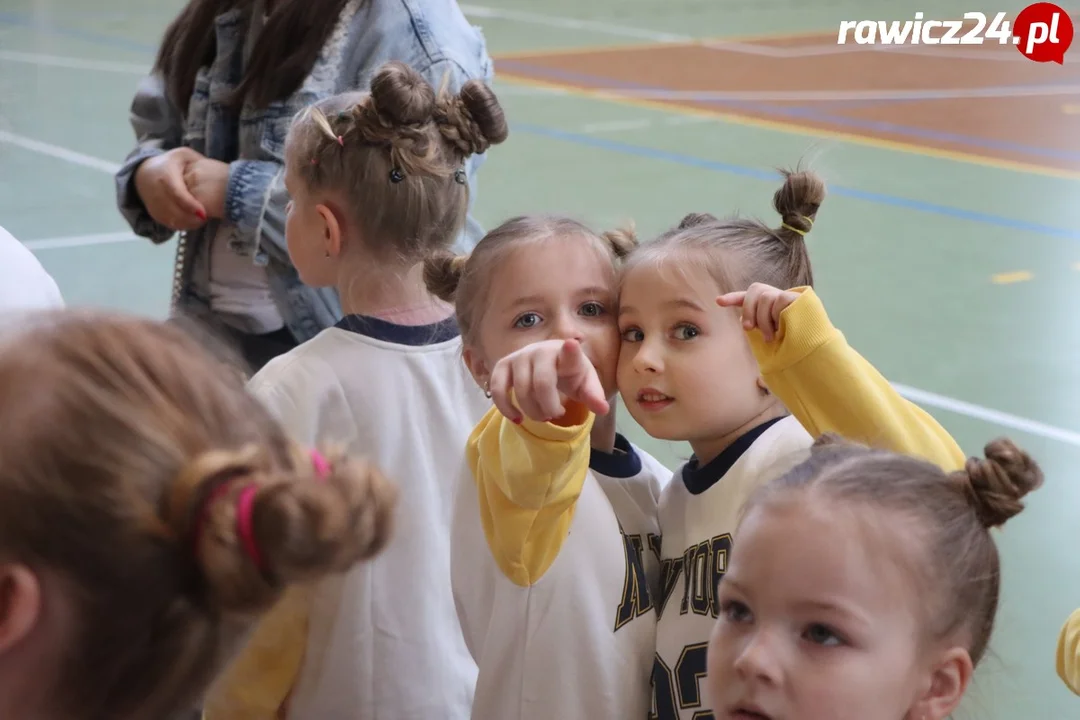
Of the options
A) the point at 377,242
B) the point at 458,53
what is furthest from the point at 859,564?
the point at 458,53

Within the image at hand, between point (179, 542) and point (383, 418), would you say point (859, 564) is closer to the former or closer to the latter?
point (179, 542)

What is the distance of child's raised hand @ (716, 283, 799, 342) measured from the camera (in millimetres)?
1579

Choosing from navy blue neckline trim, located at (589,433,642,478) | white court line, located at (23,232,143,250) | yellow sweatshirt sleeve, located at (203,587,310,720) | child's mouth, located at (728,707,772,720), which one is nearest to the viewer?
child's mouth, located at (728,707,772,720)

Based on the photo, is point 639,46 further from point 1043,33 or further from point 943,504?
point 943,504

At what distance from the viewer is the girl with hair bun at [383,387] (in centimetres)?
196

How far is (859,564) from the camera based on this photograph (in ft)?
4.31

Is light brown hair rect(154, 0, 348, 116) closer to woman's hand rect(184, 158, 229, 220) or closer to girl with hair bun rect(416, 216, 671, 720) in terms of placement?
woman's hand rect(184, 158, 229, 220)

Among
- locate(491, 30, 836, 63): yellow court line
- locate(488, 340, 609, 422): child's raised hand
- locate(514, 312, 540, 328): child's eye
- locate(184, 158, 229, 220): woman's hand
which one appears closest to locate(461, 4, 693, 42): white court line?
locate(491, 30, 836, 63): yellow court line

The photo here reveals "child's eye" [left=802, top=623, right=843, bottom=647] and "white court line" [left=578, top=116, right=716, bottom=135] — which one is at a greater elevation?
"child's eye" [left=802, top=623, right=843, bottom=647]

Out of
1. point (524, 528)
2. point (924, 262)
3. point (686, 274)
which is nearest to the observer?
point (524, 528)

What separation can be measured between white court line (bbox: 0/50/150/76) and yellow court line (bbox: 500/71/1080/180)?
264 cm

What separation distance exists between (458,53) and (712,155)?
472 centimetres

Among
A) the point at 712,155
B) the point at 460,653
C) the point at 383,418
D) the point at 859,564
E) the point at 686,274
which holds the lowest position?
the point at 712,155
